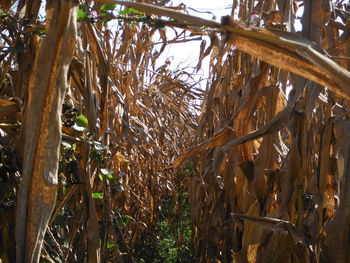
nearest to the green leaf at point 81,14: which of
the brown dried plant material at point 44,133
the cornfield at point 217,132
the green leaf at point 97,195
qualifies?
the cornfield at point 217,132

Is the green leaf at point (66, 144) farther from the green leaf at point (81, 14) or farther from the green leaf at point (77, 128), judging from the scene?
the green leaf at point (81, 14)

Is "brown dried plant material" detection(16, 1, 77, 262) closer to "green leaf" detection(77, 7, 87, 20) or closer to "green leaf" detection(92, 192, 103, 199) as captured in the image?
"green leaf" detection(77, 7, 87, 20)

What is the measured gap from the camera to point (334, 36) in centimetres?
184

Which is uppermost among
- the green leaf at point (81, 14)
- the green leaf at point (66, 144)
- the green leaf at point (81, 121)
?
the green leaf at point (81, 14)

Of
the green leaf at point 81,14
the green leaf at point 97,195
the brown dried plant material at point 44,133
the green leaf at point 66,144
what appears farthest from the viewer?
the green leaf at point 97,195

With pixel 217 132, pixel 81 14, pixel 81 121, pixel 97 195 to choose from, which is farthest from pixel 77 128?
pixel 217 132

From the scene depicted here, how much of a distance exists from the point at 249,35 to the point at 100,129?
929mm

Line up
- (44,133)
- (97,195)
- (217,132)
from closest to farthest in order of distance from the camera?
(44,133) → (97,195) → (217,132)

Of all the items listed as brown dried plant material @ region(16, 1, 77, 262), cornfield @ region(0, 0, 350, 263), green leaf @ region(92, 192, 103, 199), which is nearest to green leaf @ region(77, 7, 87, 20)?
cornfield @ region(0, 0, 350, 263)

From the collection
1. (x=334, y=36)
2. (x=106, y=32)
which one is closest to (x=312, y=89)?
(x=334, y=36)

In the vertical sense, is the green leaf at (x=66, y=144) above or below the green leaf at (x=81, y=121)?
below

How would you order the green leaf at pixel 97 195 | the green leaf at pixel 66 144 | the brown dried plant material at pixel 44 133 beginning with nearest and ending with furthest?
1. the brown dried plant material at pixel 44 133
2. the green leaf at pixel 66 144
3. the green leaf at pixel 97 195

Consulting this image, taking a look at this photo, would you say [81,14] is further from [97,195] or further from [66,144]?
[97,195]

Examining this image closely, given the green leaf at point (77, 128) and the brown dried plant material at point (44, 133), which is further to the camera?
the green leaf at point (77, 128)
